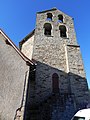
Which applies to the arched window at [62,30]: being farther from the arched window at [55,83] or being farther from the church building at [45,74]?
the arched window at [55,83]

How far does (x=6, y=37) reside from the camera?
9.37 m

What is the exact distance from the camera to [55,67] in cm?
1395

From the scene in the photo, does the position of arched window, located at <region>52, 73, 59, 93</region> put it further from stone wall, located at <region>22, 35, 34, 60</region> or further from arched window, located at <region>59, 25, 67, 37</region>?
arched window, located at <region>59, 25, 67, 37</region>

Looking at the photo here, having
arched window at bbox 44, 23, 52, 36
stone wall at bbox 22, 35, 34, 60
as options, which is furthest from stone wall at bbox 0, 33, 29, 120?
arched window at bbox 44, 23, 52, 36

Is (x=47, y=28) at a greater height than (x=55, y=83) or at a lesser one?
greater

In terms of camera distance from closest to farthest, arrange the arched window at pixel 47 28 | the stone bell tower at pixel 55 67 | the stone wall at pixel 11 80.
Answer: the stone wall at pixel 11 80 < the stone bell tower at pixel 55 67 < the arched window at pixel 47 28

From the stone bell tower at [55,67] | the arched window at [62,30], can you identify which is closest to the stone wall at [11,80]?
the stone bell tower at [55,67]

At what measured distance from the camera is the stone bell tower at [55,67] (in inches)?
439

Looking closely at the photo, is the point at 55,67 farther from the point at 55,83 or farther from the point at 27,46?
the point at 27,46

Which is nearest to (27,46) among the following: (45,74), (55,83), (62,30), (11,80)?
(45,74)

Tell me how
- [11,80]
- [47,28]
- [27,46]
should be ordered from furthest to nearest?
[47,28], [27,46], [11,80]

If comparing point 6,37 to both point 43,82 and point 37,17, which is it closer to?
point 43,82

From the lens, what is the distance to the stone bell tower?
1115 centimetres

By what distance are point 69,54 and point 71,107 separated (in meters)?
5.75
